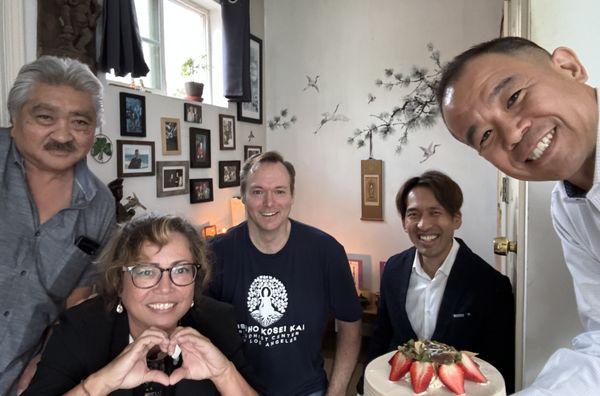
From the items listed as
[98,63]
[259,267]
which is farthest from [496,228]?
[98,63]

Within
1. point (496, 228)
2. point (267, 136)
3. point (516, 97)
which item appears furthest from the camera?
point (267, 136)

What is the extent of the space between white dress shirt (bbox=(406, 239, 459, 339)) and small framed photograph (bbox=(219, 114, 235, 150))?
1994 millimetres

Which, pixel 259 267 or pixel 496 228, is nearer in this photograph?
pixel 259 267

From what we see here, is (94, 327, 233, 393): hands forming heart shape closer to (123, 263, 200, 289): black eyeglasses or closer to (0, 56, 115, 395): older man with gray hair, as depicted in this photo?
(123, 263, 200, 289): black eyeglasses

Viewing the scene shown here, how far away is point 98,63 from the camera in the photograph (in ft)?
7.22

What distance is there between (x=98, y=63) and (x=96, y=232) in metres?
1.11

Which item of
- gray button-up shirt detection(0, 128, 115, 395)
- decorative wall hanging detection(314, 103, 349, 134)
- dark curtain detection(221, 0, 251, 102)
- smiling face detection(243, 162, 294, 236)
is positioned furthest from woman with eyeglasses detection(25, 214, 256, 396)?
decorative wall hanging detection(314, 103, 349, 134)

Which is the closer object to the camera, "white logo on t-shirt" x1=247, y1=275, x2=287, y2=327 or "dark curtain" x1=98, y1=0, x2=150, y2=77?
"white logo on t-shirt" x1=247, y1=275, x2=287, y2=327

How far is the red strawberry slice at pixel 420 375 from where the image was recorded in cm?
112

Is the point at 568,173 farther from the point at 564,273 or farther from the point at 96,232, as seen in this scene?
the point at 96,232

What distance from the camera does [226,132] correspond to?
11.0 feet

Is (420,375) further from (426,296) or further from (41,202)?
(41,202)

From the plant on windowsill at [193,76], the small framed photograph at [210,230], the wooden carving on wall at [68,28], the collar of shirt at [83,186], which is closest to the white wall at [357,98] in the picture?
the plant on windowsill at [193,76]

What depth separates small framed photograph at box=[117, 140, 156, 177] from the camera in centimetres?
238
